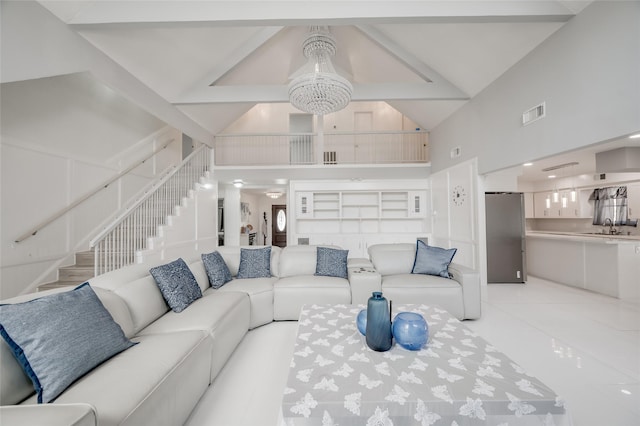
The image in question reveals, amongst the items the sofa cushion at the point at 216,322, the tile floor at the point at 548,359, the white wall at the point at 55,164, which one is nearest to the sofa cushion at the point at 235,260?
the tile floor at the point at 548,359

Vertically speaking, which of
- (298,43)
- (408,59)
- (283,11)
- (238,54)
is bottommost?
(283,11)

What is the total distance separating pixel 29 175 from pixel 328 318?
472 cm

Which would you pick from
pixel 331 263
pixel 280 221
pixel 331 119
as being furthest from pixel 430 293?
pixel 280 221

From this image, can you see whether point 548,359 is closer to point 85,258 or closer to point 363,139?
point 85,258

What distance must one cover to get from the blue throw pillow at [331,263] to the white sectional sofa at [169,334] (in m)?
0.11

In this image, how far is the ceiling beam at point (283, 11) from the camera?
300cm

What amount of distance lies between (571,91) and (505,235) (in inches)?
121

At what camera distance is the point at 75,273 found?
4113mm

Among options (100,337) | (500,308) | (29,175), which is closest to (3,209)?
(29,175)

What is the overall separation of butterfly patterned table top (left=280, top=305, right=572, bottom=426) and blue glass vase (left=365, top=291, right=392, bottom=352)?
0.05 m

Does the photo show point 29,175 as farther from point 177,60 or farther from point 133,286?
point 133,286

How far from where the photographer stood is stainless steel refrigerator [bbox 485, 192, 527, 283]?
5242 mm

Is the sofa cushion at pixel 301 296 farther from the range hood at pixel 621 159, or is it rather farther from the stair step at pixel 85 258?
the range hood at pixel 621 159

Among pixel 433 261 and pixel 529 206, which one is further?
pixel 529 206
